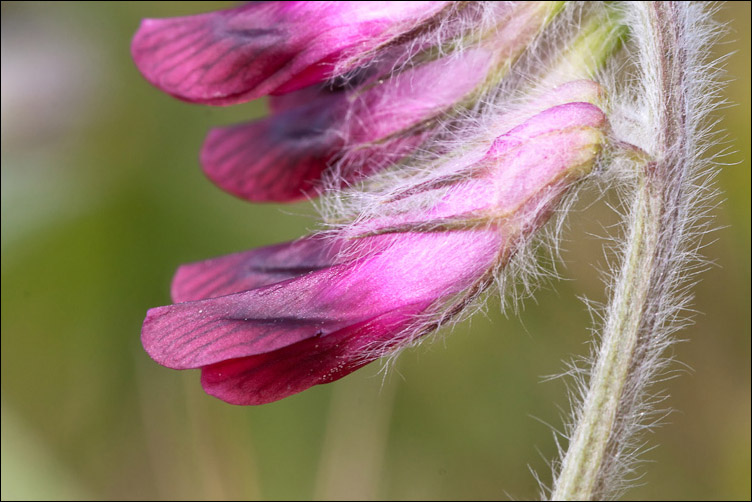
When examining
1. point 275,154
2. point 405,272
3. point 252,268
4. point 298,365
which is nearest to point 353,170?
point 275,154

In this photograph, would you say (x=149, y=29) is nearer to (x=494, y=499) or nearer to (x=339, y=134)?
(x=339, y=134)

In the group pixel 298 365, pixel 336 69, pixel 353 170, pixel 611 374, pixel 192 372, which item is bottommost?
pixel 192 372

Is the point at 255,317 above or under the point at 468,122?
under

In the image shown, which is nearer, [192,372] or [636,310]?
[636,310]

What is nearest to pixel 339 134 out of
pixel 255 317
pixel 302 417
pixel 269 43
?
pixel 269 43

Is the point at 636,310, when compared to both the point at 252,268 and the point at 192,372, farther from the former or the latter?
the point at 192,372
